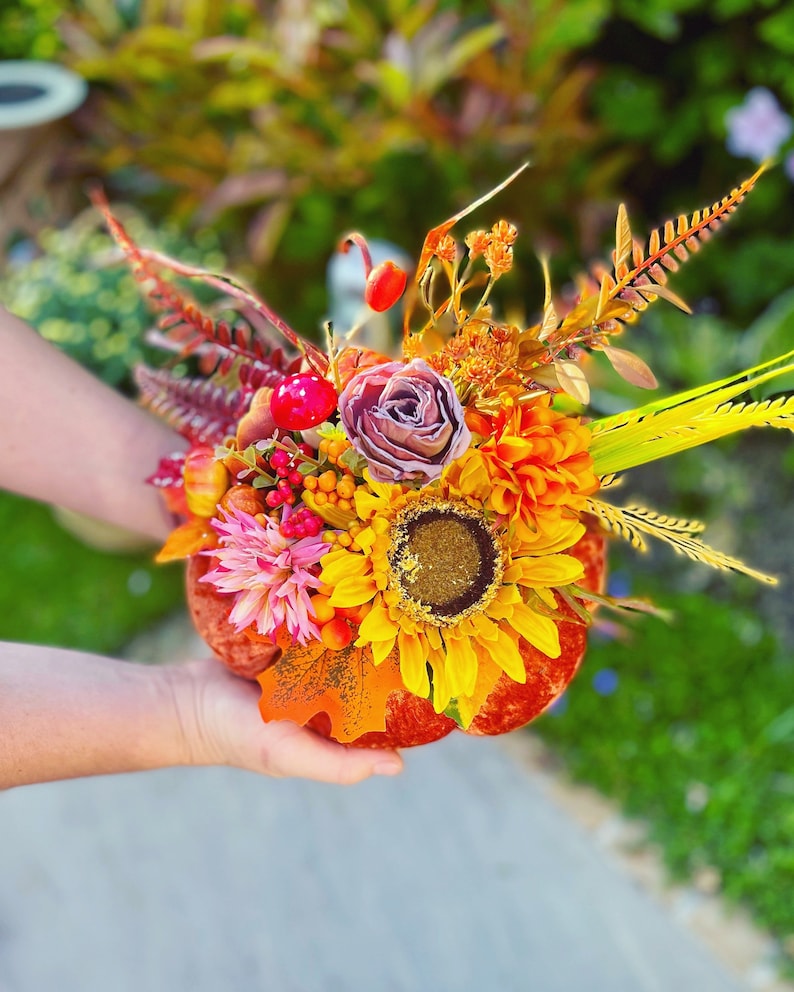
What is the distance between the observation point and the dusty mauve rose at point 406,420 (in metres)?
0.66

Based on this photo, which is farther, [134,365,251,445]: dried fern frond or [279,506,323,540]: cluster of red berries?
[134,365,251,445]: dried fern frond

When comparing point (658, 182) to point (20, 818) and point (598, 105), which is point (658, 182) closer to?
point (598, 105)

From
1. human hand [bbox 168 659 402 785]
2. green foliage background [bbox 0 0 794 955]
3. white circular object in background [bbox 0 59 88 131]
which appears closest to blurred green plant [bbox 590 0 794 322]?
green foliage background [bbox 0 0 794 955]

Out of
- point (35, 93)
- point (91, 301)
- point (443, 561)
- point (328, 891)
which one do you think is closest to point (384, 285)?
point (443, 561)

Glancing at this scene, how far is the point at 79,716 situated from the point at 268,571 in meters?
0.38

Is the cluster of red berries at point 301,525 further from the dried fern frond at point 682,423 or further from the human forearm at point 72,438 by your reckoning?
the human forearm at point 72,438

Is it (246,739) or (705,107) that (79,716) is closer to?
(246,739)

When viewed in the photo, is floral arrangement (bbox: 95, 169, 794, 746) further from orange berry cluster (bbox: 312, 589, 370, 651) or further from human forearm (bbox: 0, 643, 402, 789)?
human forearm (bbox: 0, 643, 402, 789)

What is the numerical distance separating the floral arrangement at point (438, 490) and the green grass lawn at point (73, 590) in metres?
A: 1.47

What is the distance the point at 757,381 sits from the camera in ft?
2.56

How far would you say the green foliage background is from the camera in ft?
6.36

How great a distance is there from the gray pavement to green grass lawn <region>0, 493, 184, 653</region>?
41cm

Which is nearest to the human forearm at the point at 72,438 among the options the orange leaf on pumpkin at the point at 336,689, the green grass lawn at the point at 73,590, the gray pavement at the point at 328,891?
the orange leaf on pumpkin at the point at 336,689

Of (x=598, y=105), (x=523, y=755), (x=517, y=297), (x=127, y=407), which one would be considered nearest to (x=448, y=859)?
(x=523, y=755)
